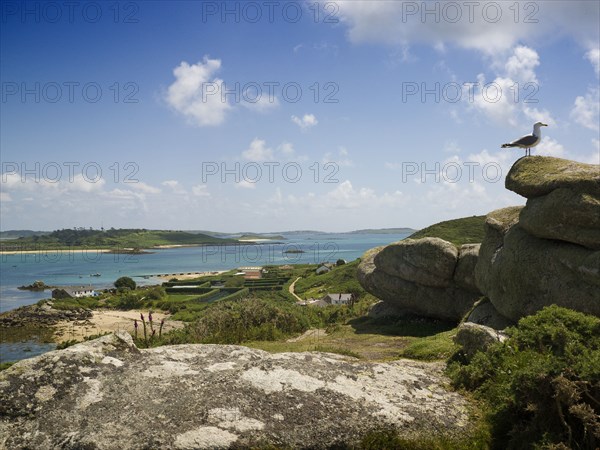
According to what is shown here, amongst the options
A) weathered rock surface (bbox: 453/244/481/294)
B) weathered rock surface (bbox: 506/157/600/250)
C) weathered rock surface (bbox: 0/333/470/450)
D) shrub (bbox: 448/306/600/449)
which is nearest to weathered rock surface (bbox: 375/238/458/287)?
weathered rock surface (bbox: 453/244/481/294)

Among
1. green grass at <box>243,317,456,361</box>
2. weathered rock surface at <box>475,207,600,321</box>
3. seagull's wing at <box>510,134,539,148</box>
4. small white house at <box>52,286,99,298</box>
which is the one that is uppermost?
seagull's wing at <box>510,134,539,148</box>

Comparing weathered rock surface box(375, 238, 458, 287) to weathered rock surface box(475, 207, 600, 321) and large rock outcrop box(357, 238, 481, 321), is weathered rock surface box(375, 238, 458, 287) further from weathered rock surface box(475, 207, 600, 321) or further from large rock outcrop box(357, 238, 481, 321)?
weathered rock surface box(475, 207, 600, 321)

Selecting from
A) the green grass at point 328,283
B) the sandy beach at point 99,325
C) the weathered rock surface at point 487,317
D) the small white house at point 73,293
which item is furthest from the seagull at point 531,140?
the small white house at point 73,293

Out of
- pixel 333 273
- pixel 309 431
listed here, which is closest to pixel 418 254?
pixel 309 431

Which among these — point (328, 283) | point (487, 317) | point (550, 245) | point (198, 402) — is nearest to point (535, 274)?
point (550, 245)

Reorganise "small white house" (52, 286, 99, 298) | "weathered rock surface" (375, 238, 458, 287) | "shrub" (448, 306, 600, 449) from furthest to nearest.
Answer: "small white house" (52, 286, 99, 298) → "weathered rock surface" (375, 238, 458, 287) → "shrub" (448, 306, 600, 449)

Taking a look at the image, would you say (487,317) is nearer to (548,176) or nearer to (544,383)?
(548,176)

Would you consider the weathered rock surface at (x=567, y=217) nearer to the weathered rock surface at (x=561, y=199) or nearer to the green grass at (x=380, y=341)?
the weathered rock surface at (x=561, y=199)

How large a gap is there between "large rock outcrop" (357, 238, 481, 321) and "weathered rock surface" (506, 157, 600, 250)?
9.69m

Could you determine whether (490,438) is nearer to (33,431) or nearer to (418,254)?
(33,431)

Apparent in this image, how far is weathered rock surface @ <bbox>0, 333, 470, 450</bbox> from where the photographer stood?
7.69 meters

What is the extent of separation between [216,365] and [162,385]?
52.5 inches

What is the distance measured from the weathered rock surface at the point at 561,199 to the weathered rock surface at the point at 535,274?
0.54m

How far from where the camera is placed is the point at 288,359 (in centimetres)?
1048
